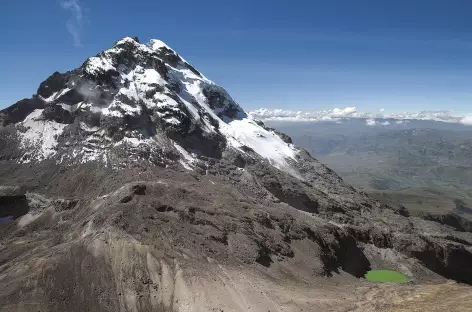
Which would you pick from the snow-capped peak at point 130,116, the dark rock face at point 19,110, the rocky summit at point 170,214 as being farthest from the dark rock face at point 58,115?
the dark rock face at point 19,110

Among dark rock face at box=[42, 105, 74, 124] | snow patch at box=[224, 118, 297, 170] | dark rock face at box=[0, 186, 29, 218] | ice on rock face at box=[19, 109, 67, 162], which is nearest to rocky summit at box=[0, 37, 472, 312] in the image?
dark rock face at box=[0, 186, 29, 218]

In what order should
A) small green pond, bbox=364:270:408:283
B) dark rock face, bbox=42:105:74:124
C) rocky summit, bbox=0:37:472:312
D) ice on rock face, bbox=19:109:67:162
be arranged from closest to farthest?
rocky summit, bbox=0:37:472:312 < small green pond, bbox=364:270:408:283 < ice on rock face, bbox=19:109:67:162 < dark rock face, bbox=42:105:74:124

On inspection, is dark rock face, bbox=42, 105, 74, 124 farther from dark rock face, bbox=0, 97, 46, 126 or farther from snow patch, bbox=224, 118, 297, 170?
snow patch, bbox=224, 118, 297, 170

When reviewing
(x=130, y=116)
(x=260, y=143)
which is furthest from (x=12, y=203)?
(x=260, y=143)

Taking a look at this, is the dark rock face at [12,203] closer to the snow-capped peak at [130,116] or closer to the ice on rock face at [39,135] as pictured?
the ice on rock face at [39,135]

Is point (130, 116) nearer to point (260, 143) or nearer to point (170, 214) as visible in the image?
point (170, 214)

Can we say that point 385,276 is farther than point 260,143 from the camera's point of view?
No

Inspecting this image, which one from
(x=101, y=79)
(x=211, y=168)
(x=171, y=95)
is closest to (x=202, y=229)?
(x=211, y=168)

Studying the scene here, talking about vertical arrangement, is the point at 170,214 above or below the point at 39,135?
→ below
